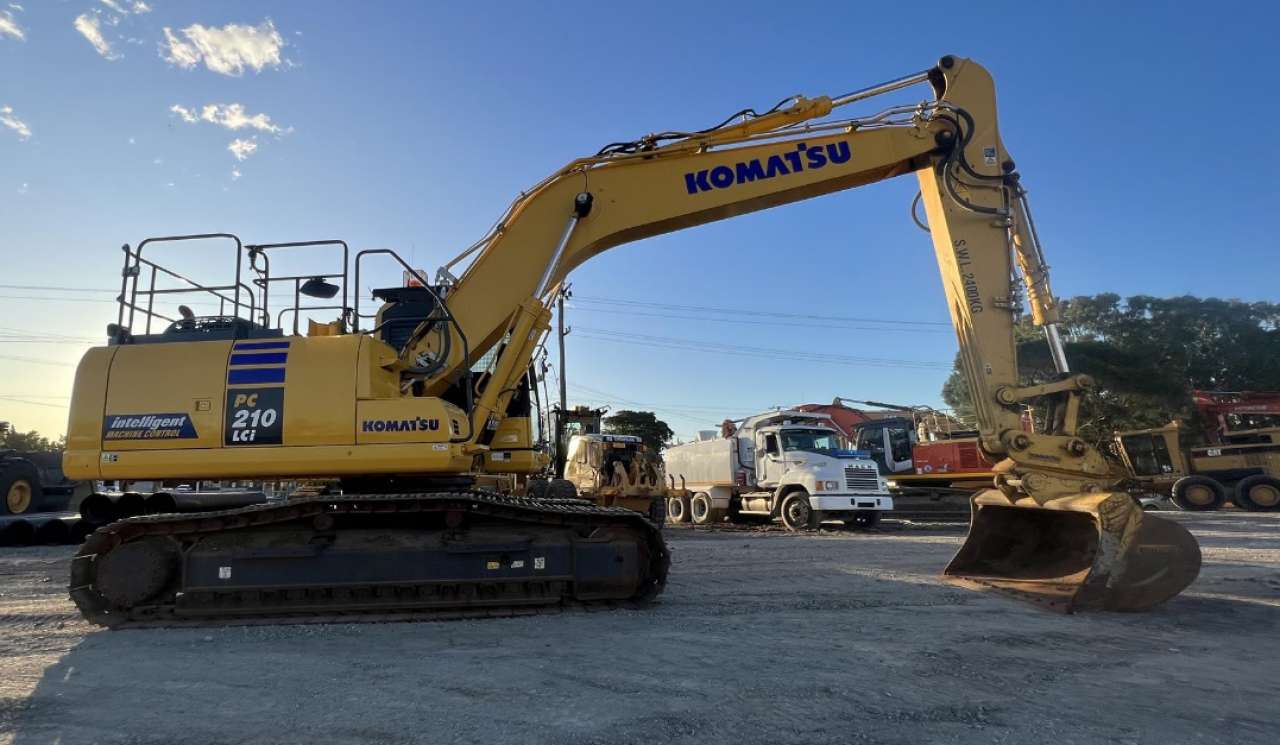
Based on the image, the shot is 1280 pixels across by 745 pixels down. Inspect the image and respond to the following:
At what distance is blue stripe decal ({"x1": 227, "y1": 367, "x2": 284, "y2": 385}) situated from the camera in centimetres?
600

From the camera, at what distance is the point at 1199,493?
2388 centimetres

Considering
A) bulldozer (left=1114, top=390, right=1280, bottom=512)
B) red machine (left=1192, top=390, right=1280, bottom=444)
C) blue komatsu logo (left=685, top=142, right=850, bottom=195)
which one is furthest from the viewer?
red machine (left=1192, top=390, right=1280, bottom=444)

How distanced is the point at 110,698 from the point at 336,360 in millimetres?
2882

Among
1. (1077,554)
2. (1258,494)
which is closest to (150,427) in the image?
(1077,554)

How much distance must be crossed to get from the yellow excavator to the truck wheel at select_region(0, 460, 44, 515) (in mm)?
11938

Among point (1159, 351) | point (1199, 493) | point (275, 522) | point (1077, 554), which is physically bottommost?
point (1199, 493)

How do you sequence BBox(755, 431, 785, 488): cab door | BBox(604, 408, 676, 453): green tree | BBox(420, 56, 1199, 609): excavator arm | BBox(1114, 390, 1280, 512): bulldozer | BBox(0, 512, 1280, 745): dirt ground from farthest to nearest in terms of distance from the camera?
BBox(604, 408, 676, 453): green tree < BBox(1114, 390, 1280, 512): bulldozer < BBox(755, 431, 785, 488): cab door < BBox(420, 56, 1199, 609): excavator arm < BBox(0, 512, 1280, 745): dirt ground

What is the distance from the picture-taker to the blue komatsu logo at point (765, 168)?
7.42 meters

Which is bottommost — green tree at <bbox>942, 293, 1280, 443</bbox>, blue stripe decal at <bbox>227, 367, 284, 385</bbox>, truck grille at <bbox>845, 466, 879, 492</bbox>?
truck grille at <bbox>845, 466, 879, 492</bbox>

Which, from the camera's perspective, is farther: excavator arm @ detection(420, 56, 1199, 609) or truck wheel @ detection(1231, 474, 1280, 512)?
truck wheel @ detection(1231, 474, 1280, 512)

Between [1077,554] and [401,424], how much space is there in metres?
7.38

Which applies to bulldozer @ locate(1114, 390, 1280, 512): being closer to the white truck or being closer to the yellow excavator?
the white truck

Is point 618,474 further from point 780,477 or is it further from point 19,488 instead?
point 19,488

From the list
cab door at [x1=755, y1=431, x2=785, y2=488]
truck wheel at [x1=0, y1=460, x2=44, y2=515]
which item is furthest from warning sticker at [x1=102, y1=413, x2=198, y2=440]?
cab door at [x1=755, y1=431, x2=785, y2=488]
